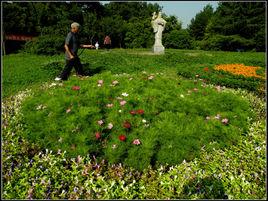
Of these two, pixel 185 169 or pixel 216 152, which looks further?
pixel 216 152

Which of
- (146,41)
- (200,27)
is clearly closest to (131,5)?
(200,27)

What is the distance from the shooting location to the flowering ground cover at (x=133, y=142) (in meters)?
5.64

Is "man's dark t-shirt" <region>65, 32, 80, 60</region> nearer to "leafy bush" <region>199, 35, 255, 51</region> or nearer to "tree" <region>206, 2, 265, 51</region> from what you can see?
"leafy bush" <region>199, 35, 255, 51</region>

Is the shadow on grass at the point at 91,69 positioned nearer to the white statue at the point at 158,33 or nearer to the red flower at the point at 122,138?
the red flower at the point at 122,138

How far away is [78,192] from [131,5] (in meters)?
71.5

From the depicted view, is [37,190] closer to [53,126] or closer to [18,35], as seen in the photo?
[53,126]

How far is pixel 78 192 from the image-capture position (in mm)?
5531

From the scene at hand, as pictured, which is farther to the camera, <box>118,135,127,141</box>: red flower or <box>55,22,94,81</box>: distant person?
<box>55,22,94,81</box>: distant person

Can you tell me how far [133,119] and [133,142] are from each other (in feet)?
2.96

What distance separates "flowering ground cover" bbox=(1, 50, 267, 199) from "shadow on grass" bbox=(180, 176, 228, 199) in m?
0.02

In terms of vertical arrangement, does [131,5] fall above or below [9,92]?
above

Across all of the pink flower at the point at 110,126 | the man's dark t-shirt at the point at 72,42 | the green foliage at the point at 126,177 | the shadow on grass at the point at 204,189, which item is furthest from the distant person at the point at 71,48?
the shadow on grass at the point at 204,189

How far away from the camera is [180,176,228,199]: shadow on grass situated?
539 centimetres

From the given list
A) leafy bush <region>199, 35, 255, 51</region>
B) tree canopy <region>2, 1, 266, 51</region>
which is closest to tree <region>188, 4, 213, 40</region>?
tree canopy <region>2, 1, 266, 51</region>
